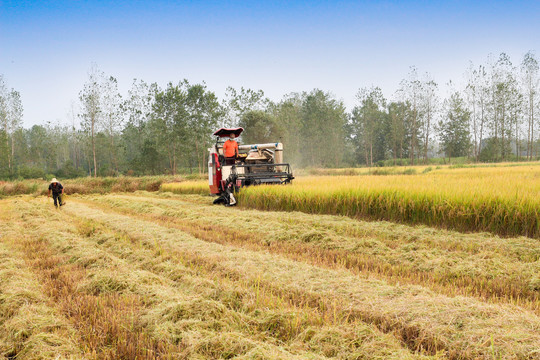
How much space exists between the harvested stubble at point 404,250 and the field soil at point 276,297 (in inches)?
1.1

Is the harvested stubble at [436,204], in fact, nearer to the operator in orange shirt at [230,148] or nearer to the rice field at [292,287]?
the rice field at [292,287]

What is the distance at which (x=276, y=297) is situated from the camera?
310 cm

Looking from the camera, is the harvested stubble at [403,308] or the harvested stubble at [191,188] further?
the harvested stubble at [191,188]

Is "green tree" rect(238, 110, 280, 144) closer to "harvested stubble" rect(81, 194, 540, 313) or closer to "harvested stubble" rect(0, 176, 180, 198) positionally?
"harvested stubble" rect(0, 176, 180, 198)

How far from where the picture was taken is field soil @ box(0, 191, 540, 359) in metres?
2.32

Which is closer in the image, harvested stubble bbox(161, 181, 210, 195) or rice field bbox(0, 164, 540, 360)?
rice field bbox(0, 164, 540, 360)

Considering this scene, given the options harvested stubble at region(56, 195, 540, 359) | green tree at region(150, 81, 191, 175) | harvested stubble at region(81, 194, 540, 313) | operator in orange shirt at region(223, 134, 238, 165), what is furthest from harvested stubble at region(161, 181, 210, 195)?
green tree at region(150, 81, 191, 175)

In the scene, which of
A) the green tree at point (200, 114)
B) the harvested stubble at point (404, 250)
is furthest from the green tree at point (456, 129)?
the harvested stubble at point (404, 250)

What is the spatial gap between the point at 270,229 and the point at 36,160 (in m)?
64.0

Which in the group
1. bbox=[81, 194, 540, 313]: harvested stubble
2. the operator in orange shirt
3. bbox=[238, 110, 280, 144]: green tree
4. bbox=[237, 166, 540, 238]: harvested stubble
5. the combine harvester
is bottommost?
bbox=[81, 194, 540, 313]: harvested stubble

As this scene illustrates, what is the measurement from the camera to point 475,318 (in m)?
2.52

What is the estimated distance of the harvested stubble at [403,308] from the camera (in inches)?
87.4

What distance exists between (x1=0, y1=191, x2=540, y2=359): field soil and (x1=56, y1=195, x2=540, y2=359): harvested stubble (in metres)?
0.01

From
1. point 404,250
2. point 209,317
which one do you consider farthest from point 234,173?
point 209,317
